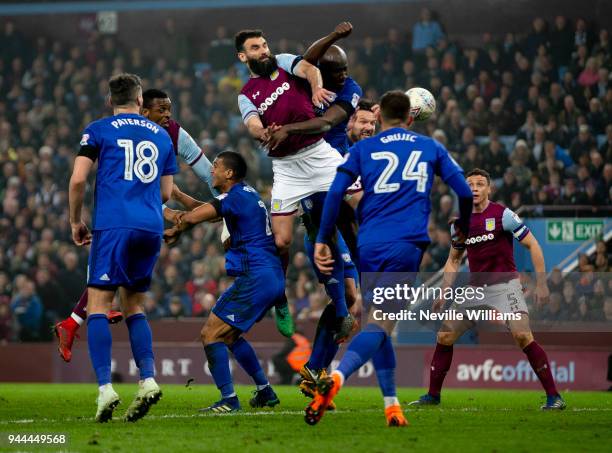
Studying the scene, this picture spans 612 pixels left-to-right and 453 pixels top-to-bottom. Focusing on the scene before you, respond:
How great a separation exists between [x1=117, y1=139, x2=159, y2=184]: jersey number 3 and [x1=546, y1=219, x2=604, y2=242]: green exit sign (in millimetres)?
10593

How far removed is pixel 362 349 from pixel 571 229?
35.3ft

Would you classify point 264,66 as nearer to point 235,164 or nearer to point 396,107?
point 235,164

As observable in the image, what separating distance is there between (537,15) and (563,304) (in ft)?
28.5

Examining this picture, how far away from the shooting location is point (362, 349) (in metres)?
7.09

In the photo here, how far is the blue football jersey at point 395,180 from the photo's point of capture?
7.25 meters

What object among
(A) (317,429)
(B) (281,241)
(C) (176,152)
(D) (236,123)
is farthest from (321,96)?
(D) (236,123)

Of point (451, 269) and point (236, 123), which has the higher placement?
point (236, 123)

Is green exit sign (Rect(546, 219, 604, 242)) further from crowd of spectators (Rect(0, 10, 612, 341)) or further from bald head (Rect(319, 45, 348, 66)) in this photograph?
bald head (Rect(319, 45, 348, 66))

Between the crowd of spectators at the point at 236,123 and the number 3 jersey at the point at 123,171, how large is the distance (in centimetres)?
924

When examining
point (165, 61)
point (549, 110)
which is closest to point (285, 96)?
point (549, 110)

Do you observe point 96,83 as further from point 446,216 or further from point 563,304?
point 563,304

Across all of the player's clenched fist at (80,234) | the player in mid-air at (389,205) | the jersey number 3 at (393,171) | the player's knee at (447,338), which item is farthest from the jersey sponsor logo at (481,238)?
the player's clenched fist at (80,234)

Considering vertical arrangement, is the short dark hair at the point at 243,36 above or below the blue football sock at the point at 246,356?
above

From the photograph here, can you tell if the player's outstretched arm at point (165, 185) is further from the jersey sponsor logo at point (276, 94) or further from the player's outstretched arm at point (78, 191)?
the jersey sponsor logo at point (276, 94)
